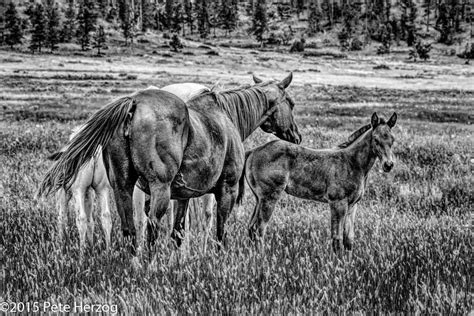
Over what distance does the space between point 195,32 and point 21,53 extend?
229 feet

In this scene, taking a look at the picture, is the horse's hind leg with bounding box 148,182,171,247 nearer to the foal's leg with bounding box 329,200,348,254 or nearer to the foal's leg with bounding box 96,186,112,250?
the foal's leg with bounding box 96,186,112,250

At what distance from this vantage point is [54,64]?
297 feet

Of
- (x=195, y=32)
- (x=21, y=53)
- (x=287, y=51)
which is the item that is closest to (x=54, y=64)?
(x=21, y=53)

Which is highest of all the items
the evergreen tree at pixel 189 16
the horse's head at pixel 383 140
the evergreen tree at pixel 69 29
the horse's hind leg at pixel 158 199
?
the evergreen tree at pixel 189 16

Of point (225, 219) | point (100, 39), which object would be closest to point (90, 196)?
point (225, 219)

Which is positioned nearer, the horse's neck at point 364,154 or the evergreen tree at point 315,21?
the horse's neck at point 364,154

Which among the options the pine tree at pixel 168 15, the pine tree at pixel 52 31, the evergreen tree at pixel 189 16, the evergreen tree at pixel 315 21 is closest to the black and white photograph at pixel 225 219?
the pine tree at pixel 52 31

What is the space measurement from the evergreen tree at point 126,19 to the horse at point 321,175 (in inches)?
5188

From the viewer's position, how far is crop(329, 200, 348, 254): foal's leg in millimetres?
6324

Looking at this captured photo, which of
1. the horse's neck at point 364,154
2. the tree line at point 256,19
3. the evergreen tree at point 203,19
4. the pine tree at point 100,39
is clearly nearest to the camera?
the horse's neck at point 364,154

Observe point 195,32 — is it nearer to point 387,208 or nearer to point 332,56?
point 332,56

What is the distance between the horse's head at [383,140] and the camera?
245 inches

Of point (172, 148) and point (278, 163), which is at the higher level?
point (172, 148)

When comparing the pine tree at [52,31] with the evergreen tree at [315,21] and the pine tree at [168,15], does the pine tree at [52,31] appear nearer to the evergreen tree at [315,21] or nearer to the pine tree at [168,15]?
the pine tree at [168,15]
